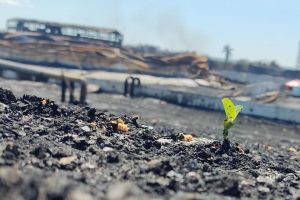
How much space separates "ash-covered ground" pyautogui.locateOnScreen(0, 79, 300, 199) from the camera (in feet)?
13.5

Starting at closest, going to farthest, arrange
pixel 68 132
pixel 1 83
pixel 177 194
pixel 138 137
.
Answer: pixel 177 194, pixel 68 132, pixel 138 137, pixel 1 83

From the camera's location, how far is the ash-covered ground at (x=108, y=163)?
4.12 m

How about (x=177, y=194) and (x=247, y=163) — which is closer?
(x=177, y=194)

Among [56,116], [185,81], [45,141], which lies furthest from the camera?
[185,81]

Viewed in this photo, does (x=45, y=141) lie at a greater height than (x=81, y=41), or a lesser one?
lesser

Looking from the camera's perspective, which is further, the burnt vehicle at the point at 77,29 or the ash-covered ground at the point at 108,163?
the burnt vehicle at the point at 77,29

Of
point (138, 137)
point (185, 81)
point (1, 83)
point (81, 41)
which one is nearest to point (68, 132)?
point (138, 137)

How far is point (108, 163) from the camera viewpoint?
5727 millimetres

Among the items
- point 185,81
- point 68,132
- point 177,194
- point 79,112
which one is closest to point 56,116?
point 79,112

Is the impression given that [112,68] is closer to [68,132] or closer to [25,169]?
[68,132]

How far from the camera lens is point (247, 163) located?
7250 millimetres

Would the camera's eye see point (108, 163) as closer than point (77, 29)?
Yes

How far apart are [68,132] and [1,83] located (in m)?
16.0

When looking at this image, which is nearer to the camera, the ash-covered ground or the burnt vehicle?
the ash-covered ground
